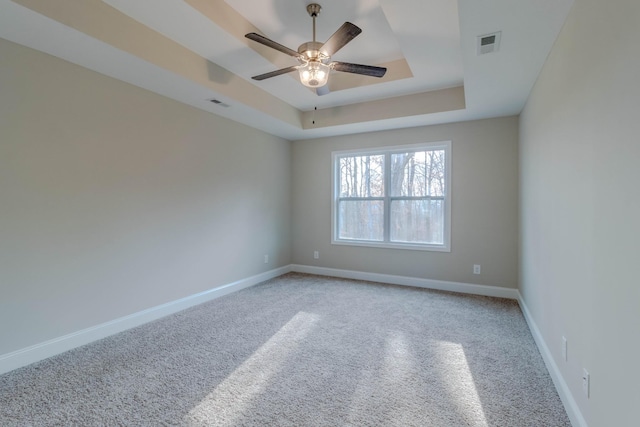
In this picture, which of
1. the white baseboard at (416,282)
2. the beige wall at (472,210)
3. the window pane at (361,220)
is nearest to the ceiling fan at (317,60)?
the beige wall at (472,210)

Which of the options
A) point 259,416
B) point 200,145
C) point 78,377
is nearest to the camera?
point 259,416

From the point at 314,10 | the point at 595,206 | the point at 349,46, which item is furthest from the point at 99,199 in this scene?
the point at 595,206

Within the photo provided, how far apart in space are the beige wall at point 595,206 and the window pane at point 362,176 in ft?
8.64

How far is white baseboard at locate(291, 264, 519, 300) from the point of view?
159 inches

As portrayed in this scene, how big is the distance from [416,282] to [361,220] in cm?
130

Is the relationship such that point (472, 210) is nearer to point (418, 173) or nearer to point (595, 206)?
point (418, 173)

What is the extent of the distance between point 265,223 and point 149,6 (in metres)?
3.23

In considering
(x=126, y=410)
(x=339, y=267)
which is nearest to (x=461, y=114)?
(x=339, y=267)

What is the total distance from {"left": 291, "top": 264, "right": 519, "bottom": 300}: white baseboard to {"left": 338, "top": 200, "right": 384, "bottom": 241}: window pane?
1.98 feet

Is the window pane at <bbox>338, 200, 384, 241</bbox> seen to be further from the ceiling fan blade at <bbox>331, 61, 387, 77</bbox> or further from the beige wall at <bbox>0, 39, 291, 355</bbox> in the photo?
the ceiling fan blade at <bbox>331, 61, 387, 77</bbox>

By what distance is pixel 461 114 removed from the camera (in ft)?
12.8

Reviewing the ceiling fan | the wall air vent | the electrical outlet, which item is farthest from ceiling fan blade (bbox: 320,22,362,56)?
the electrical outlet

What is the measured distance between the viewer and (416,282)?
4.55 m

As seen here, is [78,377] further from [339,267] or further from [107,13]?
[339,267]
